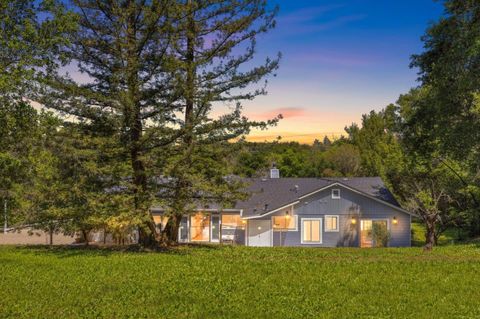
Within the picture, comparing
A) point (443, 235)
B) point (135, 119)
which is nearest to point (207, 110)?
point (135, 119)

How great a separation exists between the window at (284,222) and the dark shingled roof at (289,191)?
0.91 meters

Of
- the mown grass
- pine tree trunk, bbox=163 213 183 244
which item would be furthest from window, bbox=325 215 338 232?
pine tree trunk, bbox=163 213 183 244

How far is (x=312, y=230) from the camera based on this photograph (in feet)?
129

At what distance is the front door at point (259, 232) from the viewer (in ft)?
127

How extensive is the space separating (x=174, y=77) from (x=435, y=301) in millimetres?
10700

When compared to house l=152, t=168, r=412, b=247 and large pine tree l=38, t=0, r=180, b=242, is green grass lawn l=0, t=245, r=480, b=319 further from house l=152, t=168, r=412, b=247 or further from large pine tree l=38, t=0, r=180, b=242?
house l=152, t=168, r=412, b=247

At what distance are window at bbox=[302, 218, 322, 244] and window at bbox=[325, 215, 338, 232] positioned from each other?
0.51 meters

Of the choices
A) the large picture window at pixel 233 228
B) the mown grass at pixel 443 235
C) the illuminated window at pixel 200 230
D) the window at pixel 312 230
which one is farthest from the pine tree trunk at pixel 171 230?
the mown grass at pixel 443 235

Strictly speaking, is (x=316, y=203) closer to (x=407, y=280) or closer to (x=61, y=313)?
(x=407, y=280)

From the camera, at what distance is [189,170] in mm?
18516

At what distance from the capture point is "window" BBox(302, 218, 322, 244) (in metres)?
39.0

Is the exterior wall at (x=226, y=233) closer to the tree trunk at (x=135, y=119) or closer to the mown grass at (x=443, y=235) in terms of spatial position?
the mown grass at (x=443, y=235)

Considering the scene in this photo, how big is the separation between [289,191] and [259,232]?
4.91m

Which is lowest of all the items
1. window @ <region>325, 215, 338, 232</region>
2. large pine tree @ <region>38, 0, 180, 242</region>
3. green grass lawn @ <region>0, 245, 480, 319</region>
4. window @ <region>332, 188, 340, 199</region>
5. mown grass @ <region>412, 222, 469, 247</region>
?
mown grass @ <region>412, 222, 469, 247</region>
